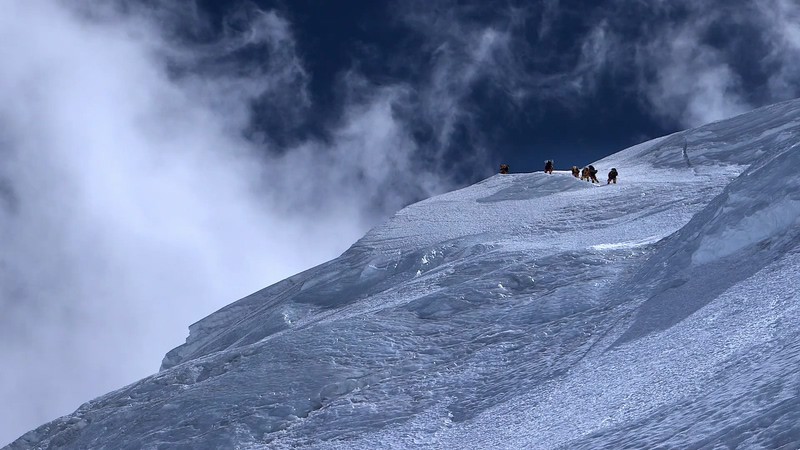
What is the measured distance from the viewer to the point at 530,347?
24766mm

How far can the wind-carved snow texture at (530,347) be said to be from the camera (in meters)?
17.4

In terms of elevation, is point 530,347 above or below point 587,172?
below

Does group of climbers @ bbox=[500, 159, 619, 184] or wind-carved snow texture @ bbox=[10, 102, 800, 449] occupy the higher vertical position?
group of climbers @ bbox=[500, 159, 619, 184]

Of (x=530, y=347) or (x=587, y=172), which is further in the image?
(x=587, y=172)

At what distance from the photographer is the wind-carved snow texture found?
57.1 ft

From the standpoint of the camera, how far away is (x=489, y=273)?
3017 cm

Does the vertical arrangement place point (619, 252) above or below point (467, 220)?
below

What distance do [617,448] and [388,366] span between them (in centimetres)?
1068

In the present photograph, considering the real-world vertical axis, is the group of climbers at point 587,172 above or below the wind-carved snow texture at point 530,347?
above

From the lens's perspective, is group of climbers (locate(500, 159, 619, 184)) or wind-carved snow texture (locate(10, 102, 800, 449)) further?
group of climbers (locate(500, 159, 619, 184))

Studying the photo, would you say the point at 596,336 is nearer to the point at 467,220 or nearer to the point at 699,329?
the point at 699,329

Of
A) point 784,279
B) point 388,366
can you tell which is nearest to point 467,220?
point 388,366

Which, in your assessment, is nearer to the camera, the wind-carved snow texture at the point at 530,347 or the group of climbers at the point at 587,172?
the wind-carved snow texture at the point at 530,347

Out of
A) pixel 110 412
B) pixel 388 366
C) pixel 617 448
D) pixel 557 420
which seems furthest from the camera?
pixel 110 412
